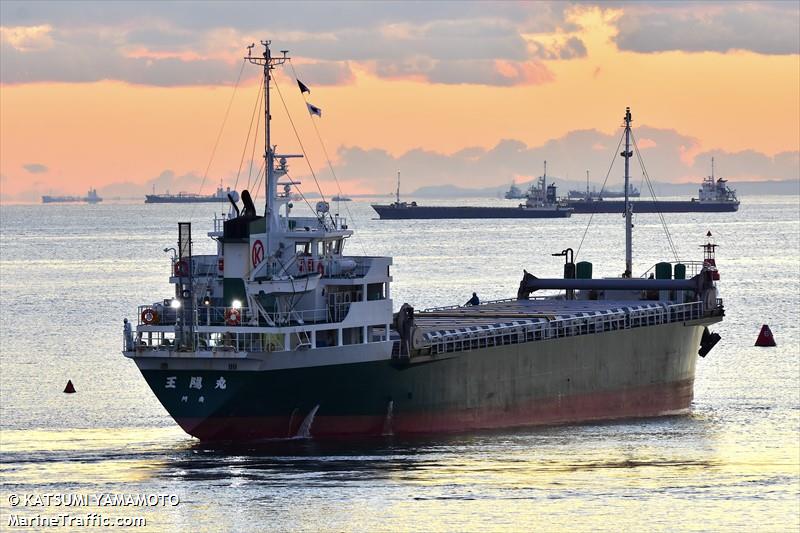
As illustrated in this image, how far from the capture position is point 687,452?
2121 inches

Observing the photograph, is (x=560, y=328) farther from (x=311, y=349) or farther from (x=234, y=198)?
(x=234, y=198)

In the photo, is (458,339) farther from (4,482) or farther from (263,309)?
(4,482)

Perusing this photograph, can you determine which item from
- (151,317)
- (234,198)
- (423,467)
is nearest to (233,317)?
(151,317)

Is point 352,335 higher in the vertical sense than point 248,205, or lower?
lower

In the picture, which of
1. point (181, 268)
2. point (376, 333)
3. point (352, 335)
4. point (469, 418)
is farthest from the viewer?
point (469, 418)

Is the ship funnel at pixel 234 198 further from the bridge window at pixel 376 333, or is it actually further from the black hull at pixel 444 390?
the bridge window at pixel 376 333

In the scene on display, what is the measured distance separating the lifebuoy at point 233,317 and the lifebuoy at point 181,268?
2200mm

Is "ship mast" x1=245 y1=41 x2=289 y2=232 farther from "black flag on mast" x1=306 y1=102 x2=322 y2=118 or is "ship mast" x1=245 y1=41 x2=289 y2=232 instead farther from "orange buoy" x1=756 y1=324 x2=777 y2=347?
"orange buoy" x1=756 y1=324 x2=777 y2=347

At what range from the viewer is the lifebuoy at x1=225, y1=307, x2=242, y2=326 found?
51094 mm

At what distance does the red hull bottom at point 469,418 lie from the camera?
51.6m

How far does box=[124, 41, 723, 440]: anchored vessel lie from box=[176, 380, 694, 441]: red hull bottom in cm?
5

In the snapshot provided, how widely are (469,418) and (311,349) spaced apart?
23.1ft

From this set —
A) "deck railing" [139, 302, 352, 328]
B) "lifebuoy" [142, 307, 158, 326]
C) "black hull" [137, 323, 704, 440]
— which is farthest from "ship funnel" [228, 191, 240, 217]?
"black hull" [137, 323, 704, 440]

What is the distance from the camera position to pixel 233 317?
5112 centimetres
